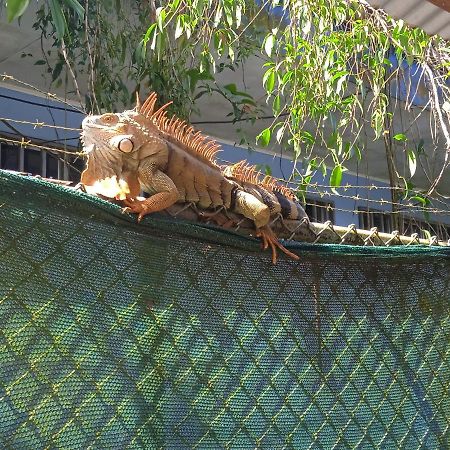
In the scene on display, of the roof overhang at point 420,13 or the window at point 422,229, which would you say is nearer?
the roof overhang at point 420,13

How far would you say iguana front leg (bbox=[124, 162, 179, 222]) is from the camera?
148 cm

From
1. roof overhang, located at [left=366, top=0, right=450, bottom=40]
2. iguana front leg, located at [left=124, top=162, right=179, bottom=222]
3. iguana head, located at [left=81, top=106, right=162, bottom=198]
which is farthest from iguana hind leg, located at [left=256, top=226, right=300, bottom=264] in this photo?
roof overhang, located at [left=366, top=0, right=450, bottom=40]

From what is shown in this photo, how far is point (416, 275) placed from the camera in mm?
2070

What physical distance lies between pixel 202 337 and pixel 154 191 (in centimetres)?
37

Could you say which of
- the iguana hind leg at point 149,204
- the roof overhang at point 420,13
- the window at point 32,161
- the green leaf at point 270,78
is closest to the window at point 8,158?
the window at point 32,161

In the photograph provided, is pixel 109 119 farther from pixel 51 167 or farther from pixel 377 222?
pixel 377 222

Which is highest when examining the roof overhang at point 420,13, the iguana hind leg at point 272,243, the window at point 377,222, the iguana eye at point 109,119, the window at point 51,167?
the roof overhang at point 420,13

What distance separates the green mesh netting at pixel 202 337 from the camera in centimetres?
127

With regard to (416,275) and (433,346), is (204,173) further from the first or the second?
(433,346)

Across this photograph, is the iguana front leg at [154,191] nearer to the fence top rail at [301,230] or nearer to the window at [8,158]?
the fence top rail at [301,230]

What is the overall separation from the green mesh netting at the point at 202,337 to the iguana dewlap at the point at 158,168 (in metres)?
0.15

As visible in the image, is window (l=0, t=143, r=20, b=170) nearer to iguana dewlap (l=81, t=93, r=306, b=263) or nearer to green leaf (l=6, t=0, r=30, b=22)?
iguana dewlap (l=81, t=93, r=306, b=263)

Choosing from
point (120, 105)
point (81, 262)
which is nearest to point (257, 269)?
point (81, 262)

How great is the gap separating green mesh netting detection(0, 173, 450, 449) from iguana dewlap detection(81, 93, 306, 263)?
15 centimetres
